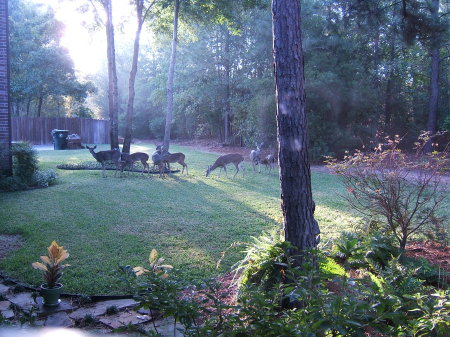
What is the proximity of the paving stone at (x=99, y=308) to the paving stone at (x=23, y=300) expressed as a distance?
0.47 meters

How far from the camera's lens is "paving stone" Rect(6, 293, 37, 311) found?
14.0ft

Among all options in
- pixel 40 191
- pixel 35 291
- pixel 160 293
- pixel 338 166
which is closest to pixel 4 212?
pixel 40 191

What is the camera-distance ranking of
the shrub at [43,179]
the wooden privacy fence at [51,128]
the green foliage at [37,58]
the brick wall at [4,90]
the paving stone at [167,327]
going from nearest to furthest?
the paving stone at [167,327] < the brick wall at [4,90] < the shrub at [43,179] < the green foliage at [37,58] < the wooden privacy fence at [51,128]

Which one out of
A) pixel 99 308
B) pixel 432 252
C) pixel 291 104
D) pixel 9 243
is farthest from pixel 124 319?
pixel 432 252

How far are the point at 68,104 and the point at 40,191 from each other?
112ft

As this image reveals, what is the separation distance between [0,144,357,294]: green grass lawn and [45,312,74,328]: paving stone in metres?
0.63

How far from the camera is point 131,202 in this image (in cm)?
1046

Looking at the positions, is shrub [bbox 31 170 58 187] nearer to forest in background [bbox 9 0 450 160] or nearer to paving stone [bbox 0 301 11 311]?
paving stone [bbox 0 301 11 311]

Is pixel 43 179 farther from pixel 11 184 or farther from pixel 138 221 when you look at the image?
pixel 138 221

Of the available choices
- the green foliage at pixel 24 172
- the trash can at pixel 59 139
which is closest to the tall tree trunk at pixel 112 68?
the green foliage at pixel 24 172

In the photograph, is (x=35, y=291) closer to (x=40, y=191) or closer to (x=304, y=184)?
(x=304, y=184)

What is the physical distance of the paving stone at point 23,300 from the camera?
4.27 metres

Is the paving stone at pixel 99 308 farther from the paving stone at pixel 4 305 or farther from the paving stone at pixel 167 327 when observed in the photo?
the paving stone at pixel 4 305

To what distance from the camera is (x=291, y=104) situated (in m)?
4.11
